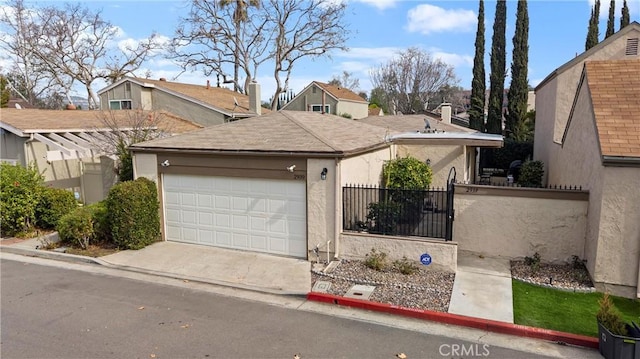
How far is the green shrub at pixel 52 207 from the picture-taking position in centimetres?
1391

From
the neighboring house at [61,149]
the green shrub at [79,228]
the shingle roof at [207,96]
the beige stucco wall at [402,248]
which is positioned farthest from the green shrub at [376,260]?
the shingle roof at [207,96]

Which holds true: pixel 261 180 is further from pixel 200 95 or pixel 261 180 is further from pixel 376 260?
pixel 200 95

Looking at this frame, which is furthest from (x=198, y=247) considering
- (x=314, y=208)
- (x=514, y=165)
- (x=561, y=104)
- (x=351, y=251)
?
(x=514, y=165)

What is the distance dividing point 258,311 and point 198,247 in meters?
4.75

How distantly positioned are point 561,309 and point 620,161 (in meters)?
3.18

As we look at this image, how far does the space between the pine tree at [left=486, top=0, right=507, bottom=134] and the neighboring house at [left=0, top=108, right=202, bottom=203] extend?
91.2 ft

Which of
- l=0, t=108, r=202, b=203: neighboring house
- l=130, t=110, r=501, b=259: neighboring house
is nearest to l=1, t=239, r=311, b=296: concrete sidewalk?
l=130, t=110, r=501, b=259: neighboring house

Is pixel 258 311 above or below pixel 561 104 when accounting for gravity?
below

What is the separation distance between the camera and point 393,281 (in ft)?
30.5

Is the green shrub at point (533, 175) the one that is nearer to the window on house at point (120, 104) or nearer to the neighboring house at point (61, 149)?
the neighboring house at point (61, 149)

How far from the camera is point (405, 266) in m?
9.81

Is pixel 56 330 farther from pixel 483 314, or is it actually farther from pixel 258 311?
pixel 483 314

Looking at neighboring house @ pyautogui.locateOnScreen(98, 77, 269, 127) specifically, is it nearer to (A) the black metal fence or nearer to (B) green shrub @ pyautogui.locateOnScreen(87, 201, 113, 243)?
(B) green shrub @ pyautogui.locateOnScreen(87, 201, 113, 243)

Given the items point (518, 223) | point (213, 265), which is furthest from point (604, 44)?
point (213, 265)
